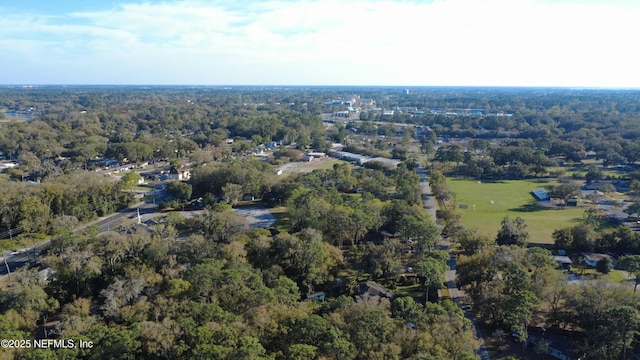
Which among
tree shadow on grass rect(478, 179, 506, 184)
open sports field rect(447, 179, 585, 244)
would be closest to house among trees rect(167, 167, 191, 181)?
open sports field rect(447, 179, 585, 244)

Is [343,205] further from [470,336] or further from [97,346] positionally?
[97,346]

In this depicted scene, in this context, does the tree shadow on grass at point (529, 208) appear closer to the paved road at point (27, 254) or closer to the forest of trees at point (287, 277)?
the forest of trees at point (287, 277)

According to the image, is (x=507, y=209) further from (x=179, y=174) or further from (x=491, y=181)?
(x=179, y=174)

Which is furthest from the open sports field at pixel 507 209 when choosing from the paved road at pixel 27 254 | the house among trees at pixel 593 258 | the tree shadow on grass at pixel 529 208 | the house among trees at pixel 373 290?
the paved road at pixel 27 254

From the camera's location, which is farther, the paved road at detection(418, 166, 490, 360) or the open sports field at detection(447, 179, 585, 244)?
the open sports field at detection(447, 179, 585, 244)

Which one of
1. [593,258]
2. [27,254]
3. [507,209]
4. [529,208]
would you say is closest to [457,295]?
[593,258]

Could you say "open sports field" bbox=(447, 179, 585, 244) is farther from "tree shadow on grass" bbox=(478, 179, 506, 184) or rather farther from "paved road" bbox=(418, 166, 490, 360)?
"paved road" bbox=(418, 166, 490, 360)
